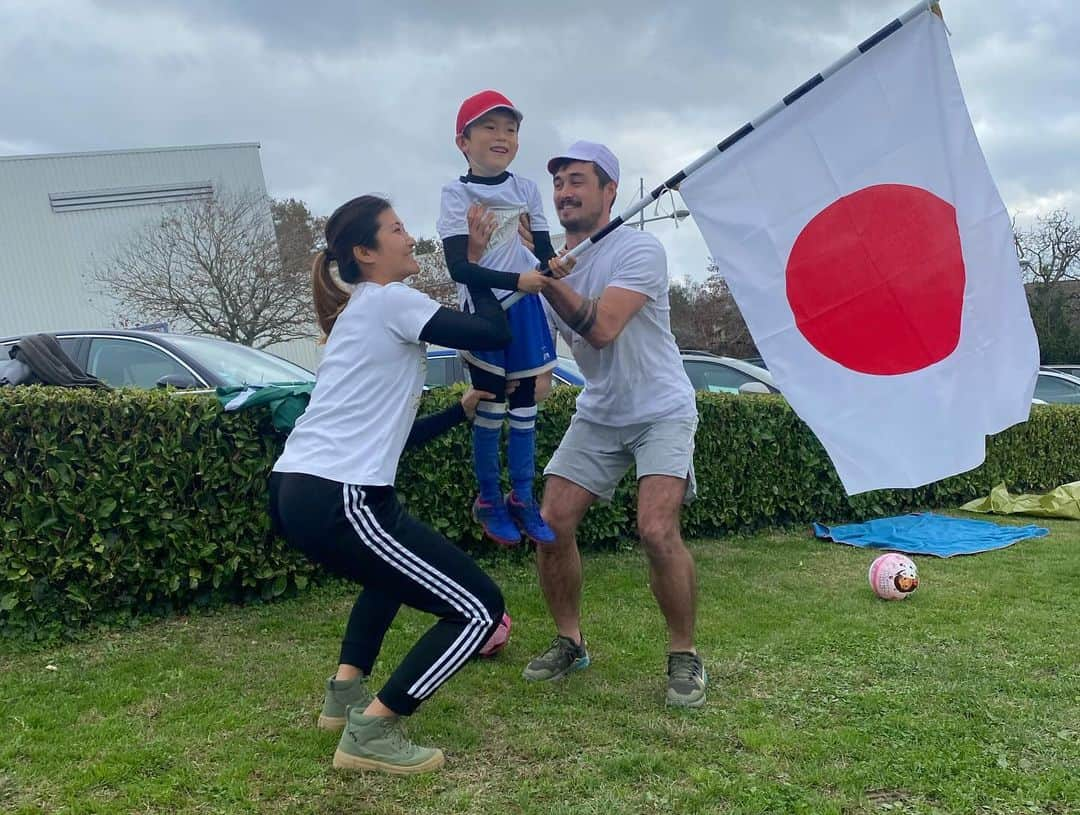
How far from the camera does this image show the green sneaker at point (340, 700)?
3.40 meters

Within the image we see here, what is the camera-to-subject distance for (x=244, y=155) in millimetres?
32375

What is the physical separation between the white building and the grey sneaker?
87.3 feet

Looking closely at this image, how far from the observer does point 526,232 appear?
380 cm

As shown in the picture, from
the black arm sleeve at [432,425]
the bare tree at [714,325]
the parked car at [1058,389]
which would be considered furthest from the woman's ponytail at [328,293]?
the bare tree at [714,325]

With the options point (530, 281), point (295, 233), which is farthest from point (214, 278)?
point (530, 281)

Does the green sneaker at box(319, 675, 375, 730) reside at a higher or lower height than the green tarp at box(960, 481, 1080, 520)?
higher

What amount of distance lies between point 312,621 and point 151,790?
2.11 m

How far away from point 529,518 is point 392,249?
1.44 meters

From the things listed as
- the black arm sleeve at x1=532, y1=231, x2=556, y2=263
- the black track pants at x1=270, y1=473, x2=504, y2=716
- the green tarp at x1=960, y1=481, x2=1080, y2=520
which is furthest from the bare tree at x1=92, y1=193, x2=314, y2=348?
the black track pants at x1=270, y1=473, x2=504, y2=716

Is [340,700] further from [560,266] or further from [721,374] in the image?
[721,374]

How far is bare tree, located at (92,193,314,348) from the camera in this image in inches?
1040

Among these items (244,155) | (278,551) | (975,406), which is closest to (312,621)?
(278,551)

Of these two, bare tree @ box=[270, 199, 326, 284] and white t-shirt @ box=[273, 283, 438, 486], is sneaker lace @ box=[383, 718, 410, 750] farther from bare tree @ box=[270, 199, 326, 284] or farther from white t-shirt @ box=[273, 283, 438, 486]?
bare tree @ box=[270, 199, 326, 284]

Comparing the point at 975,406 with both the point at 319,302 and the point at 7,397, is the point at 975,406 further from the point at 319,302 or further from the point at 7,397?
the point at 7,397
